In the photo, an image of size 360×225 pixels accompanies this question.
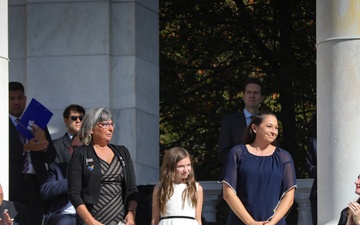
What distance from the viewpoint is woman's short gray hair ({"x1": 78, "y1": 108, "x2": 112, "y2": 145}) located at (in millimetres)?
15141

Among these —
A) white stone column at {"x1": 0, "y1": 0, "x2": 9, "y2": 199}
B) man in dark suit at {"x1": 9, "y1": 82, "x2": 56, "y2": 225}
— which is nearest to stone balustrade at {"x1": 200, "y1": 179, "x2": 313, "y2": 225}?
man in dark suit at {"x1": 9, "y1": 82, "x2": 56, "y2": 225}

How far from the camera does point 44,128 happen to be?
56.5 ft

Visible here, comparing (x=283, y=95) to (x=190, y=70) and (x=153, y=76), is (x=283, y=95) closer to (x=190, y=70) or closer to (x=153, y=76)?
(x=190, y=70)

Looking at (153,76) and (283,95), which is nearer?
(153,76)

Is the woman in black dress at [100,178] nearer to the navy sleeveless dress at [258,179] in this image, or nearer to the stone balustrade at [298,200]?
the navy sleeveless dress at [258,179]

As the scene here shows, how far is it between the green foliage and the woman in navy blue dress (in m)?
10.5

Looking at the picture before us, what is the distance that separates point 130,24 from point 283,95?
7600mm

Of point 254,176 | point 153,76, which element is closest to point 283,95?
point 153,76

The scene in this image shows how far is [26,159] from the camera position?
1728 cm

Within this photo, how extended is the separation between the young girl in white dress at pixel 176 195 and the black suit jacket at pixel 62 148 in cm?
226

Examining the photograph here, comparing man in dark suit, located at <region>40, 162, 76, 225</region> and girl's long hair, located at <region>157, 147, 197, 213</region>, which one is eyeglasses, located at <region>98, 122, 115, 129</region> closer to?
girl's long hair, located at <region>157, 147, 197, 213</region>

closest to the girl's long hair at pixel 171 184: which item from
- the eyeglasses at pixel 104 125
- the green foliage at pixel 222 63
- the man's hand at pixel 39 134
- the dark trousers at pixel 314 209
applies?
the eyeglasses at pixel 104 125

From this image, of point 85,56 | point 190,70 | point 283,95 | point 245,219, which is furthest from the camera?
point 190,70

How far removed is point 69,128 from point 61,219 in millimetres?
1553
